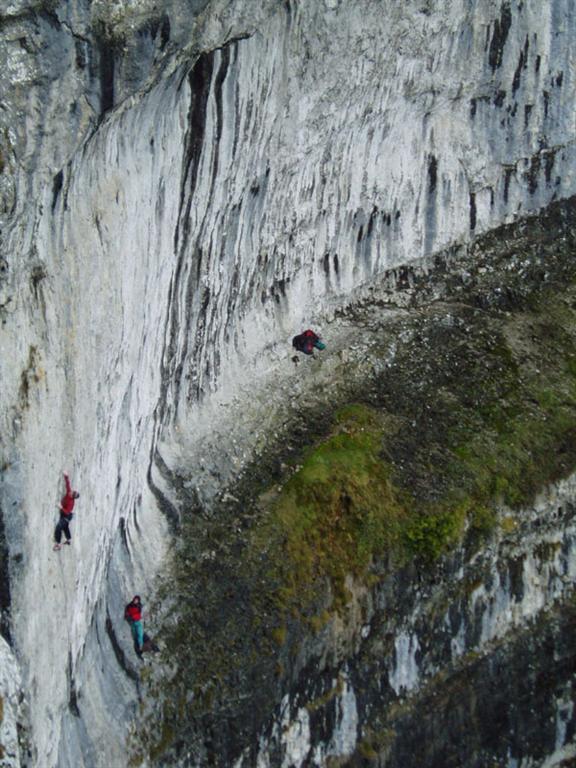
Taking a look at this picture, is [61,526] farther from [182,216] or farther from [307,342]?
[307,342]

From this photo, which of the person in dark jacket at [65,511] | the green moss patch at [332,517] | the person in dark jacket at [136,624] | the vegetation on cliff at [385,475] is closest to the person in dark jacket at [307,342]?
the vegetation on cliff at [385,475]

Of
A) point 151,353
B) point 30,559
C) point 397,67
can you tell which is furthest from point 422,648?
point 397,67

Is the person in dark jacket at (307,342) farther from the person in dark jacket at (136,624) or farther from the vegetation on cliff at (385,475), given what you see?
the person in dark jacket at (136,624)

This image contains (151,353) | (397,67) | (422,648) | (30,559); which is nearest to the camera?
(30,559)

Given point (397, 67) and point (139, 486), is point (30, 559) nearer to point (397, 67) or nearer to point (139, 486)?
point (139, 486)

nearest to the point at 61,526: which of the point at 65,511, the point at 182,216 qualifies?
the point at 65,511

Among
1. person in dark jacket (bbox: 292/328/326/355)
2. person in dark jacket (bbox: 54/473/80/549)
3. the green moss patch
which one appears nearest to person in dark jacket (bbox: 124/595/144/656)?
the green moss patch

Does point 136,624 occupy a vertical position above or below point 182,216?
below
